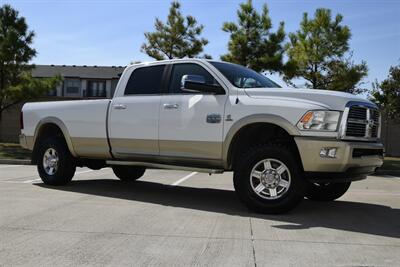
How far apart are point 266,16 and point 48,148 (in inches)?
736

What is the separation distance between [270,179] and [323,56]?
65.4ft

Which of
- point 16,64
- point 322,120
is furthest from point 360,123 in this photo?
point 16,64

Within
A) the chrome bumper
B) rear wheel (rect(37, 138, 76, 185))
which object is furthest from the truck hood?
rear wheel (rect(37, 138, 76, 185))

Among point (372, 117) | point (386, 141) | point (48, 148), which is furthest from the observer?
point (386, 141)

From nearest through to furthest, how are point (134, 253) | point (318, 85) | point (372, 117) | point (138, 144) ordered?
point (134, 253), point (372, 117), point (138, 144), point (318, 85)

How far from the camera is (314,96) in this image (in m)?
6.31

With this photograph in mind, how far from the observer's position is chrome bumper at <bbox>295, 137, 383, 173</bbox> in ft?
20.0

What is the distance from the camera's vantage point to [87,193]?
27.5ft

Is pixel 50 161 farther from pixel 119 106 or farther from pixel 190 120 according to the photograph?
pixel 190 120

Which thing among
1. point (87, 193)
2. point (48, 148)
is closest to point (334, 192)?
point (87, 193)

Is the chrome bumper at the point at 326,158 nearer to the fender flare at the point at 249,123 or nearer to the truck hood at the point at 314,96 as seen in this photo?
the fender flare at the point at 249,123

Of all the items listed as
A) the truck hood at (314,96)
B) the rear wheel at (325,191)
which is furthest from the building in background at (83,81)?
the truck hood at (314,96)

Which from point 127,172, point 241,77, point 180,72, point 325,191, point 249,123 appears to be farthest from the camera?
point 127,172

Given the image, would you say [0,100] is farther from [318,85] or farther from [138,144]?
[138,144]
